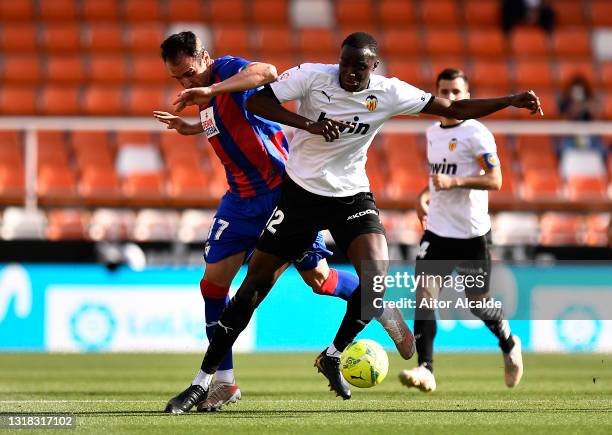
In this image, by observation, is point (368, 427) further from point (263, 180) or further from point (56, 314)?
point (56, 314)

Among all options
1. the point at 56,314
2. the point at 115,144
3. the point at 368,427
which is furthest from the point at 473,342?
the point at 368,427

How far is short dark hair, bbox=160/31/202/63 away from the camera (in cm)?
709

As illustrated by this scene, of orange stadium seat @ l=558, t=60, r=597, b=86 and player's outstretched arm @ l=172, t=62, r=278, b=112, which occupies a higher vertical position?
player's outstretched arm @ l=172, t=62, r=278, b=112

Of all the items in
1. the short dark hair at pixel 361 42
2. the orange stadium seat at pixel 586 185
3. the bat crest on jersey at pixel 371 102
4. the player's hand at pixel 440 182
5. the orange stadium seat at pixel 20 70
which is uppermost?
the short dark hair at pixel 361 42

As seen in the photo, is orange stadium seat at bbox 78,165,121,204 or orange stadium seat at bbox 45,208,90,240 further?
orange stadium seat at bbox 78,165,121,204

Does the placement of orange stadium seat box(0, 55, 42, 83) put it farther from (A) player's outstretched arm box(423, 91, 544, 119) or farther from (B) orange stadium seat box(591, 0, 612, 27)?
(A) player's outstretched arm box(423, 91, 544, 119)

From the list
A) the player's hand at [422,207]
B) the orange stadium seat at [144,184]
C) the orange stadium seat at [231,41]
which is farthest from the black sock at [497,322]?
the orange stadium seat at [231,41]

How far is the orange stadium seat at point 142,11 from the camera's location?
21.9 m

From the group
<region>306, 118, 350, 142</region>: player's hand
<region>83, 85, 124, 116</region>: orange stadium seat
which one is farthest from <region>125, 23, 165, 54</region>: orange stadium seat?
<region>306, 118, 350, 142</region>: player's hand

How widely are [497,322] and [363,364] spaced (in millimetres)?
1625

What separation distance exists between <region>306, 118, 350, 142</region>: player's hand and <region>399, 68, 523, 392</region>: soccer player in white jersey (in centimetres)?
230

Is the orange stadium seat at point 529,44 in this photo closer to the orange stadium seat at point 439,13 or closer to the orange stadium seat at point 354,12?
the orange stadium seat at point 439,13

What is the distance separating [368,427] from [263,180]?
197 cm

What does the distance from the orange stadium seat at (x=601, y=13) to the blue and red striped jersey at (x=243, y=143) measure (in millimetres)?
16537
